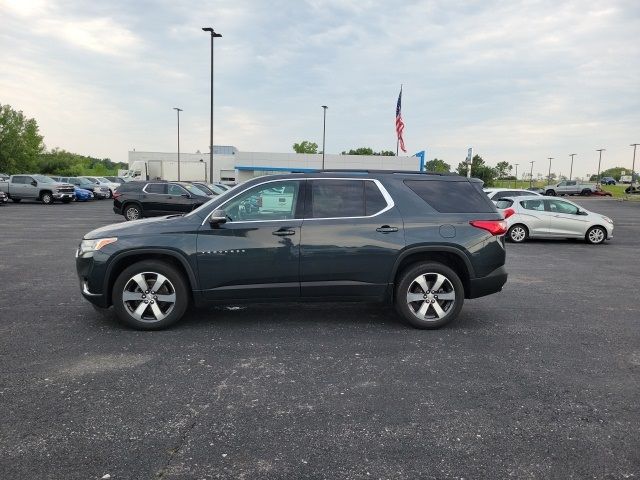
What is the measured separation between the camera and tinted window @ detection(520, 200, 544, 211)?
1488cm

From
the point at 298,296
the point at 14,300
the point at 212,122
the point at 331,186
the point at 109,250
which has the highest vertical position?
the point at 212,122

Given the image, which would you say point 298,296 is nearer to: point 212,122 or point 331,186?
point 331,186

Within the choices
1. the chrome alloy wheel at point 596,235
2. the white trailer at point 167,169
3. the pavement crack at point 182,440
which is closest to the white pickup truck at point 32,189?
the white trailer at point 167,169

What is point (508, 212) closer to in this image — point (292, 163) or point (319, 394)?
point (319, 394)

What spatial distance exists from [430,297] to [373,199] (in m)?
1.29

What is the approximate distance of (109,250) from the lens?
527cm

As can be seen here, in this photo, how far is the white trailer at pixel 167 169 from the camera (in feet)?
195

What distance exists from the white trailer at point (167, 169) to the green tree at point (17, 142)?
2405 cm

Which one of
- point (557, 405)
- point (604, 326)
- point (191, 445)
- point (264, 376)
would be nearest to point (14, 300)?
point (264, 376)

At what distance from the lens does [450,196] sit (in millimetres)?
5754

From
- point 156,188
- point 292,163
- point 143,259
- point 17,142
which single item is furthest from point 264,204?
point 17,142

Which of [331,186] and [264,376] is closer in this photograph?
[264,376]

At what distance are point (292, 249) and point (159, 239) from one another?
4.69ft

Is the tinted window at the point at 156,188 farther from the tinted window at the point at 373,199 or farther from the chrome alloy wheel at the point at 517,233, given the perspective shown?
the tinted window at the point at 373,199
